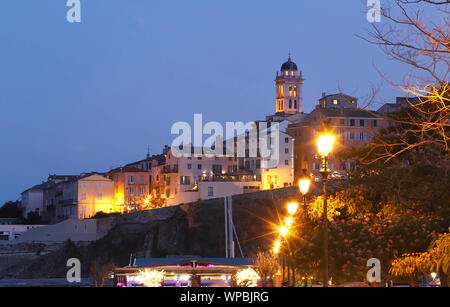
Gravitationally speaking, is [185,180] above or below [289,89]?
below

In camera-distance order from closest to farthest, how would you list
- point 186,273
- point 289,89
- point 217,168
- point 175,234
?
point 186,273 < point 175,234 < point 217,168 < point 289,89

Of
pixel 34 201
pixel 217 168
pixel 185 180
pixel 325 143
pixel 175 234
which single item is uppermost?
pixel 217 168

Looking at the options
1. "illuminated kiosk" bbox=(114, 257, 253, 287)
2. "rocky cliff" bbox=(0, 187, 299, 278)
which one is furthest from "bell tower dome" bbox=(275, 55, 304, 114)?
"illuminated kiosk" bbox=(114, 257, 253, 287)

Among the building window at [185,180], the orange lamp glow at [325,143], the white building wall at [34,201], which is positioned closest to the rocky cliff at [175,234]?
the building window at [185,180]

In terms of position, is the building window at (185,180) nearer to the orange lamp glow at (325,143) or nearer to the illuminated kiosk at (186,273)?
the illuminated kiosk at (186,273)

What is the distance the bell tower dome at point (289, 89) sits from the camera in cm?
14550

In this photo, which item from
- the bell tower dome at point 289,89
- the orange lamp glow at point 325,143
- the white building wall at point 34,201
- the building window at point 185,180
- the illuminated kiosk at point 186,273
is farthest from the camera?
the bell tower dome at point 289,89

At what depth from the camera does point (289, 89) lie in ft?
479

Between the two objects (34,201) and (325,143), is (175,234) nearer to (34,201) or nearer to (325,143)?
(34,201)

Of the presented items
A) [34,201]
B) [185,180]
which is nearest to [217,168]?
[185,180]

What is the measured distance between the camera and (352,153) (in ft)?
107

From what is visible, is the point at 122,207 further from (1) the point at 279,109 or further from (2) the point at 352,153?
(2) the point at 352,153
